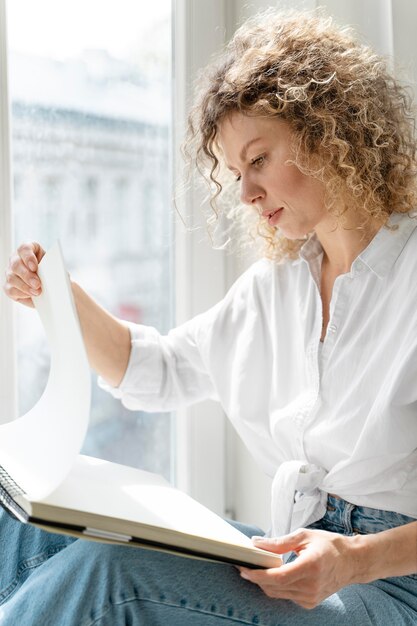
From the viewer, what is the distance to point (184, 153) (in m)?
1.28

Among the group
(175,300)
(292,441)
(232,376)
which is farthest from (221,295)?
(292,441)

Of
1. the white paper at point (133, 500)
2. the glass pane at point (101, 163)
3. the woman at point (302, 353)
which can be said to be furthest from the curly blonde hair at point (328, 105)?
the white paper at point (133, 500)

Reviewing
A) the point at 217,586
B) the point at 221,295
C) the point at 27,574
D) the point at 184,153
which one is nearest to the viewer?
the point at 217,586

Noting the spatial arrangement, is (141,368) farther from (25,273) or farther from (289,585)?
(289,585)

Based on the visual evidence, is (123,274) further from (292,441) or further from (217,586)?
(217,586)

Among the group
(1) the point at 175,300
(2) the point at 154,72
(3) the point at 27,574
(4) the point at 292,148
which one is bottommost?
(3) the point at 27,574

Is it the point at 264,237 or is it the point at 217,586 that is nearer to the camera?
the point at 217,586

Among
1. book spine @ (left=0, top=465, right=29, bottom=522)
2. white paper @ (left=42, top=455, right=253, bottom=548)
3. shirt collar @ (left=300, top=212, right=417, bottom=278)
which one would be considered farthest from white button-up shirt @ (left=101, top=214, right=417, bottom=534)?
book spine @ (left=0, top=465, right=29, bottom=522)

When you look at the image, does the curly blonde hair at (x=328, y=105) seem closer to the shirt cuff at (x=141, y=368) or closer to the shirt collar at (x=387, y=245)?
the shirt collar at (x=387, y=245)

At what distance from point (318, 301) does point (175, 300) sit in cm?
40

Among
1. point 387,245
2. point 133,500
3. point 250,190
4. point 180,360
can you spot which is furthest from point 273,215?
point 133,500

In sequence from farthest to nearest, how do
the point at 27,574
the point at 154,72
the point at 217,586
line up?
the point at 154,72, the point at 27,574, the point at 217,586

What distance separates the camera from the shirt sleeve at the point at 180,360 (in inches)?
50.8

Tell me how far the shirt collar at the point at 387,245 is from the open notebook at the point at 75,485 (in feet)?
1.34
